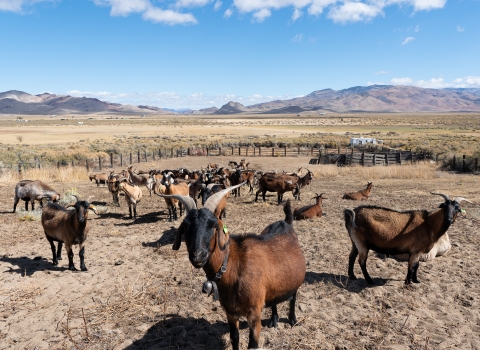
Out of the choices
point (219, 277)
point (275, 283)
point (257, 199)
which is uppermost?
point (219, 277)

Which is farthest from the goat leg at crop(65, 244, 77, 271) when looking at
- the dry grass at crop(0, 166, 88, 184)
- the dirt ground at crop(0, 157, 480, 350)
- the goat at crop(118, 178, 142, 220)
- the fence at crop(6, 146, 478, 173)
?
the fence at crop(6, 146, 478, 173)

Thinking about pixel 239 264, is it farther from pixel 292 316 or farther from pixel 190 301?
pixel 190 301

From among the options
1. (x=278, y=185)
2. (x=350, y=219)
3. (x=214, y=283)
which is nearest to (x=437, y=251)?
(x=350, y=219)

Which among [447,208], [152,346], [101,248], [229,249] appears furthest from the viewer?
[101,248]

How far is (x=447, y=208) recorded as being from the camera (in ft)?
24.1

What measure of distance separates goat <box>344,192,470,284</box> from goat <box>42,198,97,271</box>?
597 centimetres

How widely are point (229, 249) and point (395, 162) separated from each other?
3489 centimetres

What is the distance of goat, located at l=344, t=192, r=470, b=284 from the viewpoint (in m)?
7.40

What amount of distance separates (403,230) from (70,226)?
7.49 metres

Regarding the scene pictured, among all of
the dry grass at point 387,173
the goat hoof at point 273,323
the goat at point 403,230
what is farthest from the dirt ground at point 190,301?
the dry grass at point 387,173

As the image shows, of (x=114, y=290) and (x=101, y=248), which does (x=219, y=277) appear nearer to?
(x=114, y=290)

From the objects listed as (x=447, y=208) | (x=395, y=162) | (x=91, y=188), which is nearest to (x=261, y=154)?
(x=395, y=162)

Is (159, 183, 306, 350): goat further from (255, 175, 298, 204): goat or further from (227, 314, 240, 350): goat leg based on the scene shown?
(255, 175, 298, 204): goat

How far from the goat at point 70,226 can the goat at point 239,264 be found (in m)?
4.77
